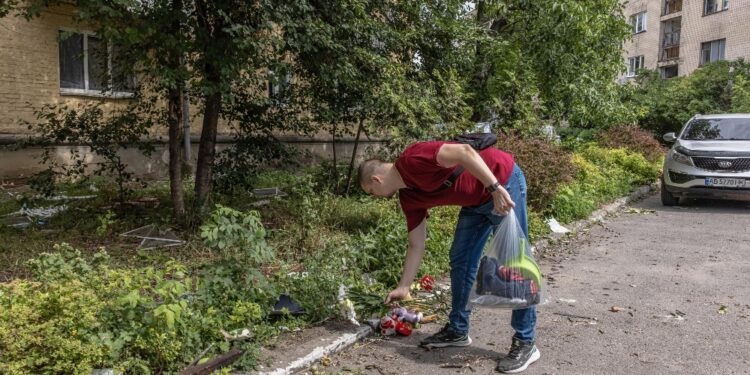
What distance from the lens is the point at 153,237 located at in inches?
261

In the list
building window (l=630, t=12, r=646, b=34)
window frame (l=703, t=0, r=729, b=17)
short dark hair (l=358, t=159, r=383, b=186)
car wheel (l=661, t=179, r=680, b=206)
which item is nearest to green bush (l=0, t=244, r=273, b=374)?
short dark hair (l=358, t=159, r=383, b=186)

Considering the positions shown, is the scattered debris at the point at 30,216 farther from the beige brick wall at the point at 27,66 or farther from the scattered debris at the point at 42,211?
the beige brick wall at the point at 27,66

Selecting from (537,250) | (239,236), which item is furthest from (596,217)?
(239,236)

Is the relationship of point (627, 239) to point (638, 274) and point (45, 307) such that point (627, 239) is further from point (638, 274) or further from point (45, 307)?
point (45, 307)

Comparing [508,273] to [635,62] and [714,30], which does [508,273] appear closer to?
[714,30]

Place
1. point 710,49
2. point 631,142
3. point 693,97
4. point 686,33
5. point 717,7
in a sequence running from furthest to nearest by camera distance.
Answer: point 686,33, point 710,49, point 717,7, point 693,97, point 631,142

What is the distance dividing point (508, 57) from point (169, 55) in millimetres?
7601

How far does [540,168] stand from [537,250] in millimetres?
1639

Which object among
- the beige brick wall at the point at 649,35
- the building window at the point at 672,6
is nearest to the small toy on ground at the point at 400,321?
the building window at the point at 672,6

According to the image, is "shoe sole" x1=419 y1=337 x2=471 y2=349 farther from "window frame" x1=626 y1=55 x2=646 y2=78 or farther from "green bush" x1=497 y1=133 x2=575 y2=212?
"window frame" x1=626 y1=55 x2=646 y2=78

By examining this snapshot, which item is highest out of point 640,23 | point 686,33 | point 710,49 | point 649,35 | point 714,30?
point 640,23

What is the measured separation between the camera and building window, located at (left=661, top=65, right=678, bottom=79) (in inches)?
1468

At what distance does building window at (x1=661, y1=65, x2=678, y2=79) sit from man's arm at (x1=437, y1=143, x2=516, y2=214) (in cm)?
3882

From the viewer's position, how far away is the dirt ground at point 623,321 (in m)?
3.90
